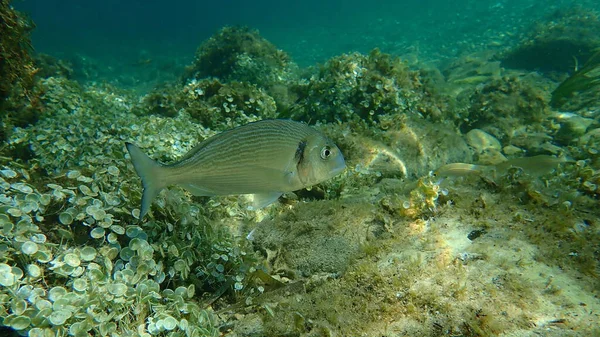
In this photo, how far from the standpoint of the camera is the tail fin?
2.34 metres

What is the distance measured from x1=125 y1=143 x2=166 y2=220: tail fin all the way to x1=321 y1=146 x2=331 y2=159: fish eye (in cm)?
122

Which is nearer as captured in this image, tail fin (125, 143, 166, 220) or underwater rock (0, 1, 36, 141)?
tail fin (125, 143, 166, 220)

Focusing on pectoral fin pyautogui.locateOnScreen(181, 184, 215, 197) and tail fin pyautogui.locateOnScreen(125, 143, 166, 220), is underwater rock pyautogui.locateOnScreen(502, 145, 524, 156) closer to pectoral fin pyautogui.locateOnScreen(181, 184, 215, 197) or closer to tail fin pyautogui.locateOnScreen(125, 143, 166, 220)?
pectoral fin pyautogui.locateOnScreen(181, 184, 215, 197)

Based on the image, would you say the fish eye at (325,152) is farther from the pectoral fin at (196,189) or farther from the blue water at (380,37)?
the blue water at (380,37)

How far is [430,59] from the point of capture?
927 inches

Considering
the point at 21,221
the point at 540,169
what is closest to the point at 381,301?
the point at 21,221

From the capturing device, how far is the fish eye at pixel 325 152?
2516mm

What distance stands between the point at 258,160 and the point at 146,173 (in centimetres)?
82

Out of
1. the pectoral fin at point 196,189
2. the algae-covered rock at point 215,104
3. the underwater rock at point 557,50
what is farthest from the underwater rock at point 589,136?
the underwater rock at point 557,50

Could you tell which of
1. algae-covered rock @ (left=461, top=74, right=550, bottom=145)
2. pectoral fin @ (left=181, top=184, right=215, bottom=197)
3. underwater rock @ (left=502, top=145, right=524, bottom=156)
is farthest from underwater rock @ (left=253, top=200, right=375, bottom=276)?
algae-covered rock @ (left=461, top=74, right=550, bottom=145)

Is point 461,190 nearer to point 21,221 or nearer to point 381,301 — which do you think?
point 381,301

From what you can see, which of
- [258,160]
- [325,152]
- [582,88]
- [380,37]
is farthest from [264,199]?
[380,37]

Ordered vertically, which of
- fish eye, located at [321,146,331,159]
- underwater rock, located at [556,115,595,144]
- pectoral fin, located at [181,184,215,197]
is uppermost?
fish eye, located at [321,146,331,159]

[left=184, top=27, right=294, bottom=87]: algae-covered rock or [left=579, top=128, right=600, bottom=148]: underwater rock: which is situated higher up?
[left=184, top=27, right=294, bottom=87]: algae-covered rock
